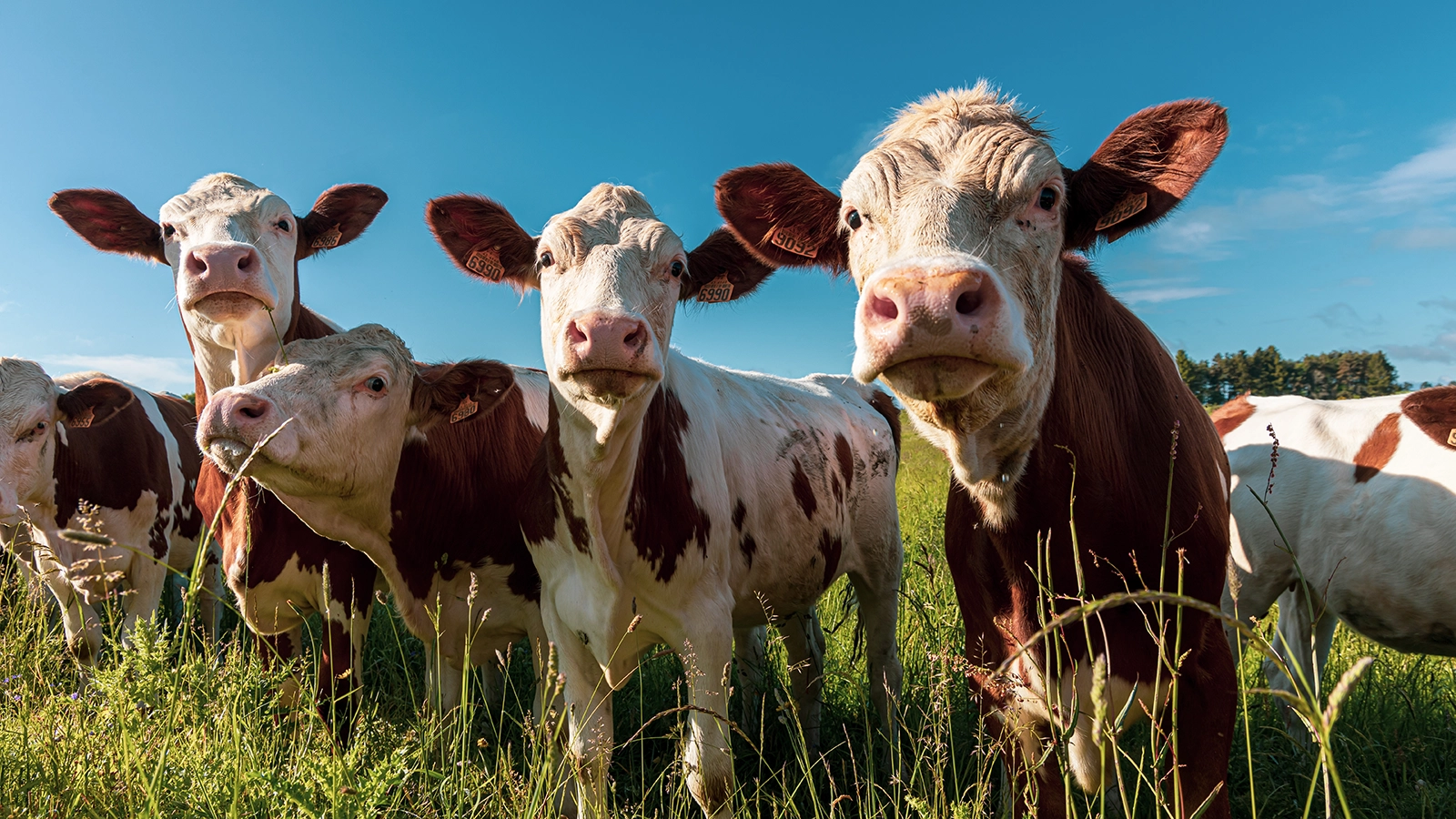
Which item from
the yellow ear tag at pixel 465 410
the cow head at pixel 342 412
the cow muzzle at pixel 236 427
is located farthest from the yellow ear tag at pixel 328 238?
the cow muzzle at pixel 236 427

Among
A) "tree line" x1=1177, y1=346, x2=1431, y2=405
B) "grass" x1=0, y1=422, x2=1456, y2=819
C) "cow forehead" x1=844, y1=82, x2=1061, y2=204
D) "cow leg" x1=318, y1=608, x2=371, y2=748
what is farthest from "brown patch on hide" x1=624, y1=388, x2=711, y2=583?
"tree line" x1=1177, y1=346, x2=1431, y2=405

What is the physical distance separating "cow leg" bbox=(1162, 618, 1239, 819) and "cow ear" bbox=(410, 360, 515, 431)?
333cm

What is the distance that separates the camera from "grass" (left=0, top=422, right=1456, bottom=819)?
8.22ft

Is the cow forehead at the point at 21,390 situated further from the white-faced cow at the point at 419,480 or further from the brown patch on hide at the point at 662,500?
the brown patch on hide at the point at 662,500

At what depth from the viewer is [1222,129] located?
2.56 meters

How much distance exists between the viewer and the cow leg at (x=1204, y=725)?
2.59 meters

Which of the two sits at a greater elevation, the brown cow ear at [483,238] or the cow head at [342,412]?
the brown cow ear at [483,238]

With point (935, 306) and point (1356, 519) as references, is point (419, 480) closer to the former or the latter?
point (935, 306)

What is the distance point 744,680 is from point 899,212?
373 centimetres

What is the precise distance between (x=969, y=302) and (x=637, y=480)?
1974 mm

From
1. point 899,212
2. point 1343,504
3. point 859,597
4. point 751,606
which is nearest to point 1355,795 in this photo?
point 1343,504

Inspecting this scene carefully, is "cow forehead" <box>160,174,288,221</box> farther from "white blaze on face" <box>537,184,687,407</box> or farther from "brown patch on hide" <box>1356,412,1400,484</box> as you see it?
"brown patch on hide" <box>1356,412,1400,484</box>

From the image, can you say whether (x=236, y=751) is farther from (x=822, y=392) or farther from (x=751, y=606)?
(x=822, y=392)

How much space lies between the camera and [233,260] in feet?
13.8
